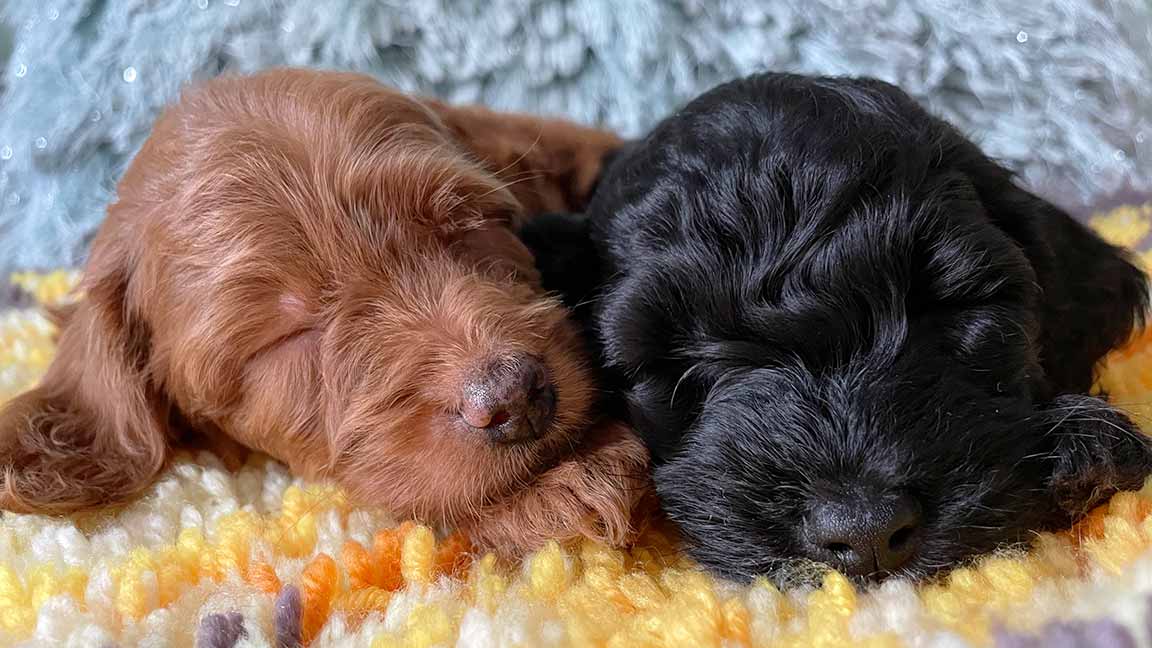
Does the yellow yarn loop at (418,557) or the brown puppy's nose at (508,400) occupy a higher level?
the brown puppy's nose at (508,400)

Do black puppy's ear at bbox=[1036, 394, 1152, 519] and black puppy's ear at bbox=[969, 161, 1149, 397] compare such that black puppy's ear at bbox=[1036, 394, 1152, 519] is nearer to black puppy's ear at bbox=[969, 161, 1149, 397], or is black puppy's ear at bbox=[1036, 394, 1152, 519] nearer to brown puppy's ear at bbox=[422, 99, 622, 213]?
black puppy's ear at bbox=[969, 161, 1149, 397]

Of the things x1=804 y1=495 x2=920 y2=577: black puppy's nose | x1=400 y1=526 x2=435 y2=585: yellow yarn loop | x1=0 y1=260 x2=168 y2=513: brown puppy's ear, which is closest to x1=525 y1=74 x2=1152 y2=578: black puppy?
x1=804 y1=495 x2=920 y2=577: black puppy's nose

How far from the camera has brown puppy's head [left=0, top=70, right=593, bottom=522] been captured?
135 cm

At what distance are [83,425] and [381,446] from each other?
24.7 inches

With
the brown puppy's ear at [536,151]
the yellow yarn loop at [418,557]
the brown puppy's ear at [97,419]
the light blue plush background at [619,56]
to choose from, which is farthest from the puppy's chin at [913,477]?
the light blue plush background at [619,56]

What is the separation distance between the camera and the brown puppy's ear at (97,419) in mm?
1548

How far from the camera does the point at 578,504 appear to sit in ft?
4.35

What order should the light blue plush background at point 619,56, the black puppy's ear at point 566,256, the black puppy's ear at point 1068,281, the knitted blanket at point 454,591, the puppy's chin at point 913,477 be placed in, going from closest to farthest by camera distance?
the knitted blanket at point 454,591, the puppy's chin at point 913,477, the black puppy's ear at point 1068,281, the black puppy's ear at point 566,256, the light blue plush background at point 619,56

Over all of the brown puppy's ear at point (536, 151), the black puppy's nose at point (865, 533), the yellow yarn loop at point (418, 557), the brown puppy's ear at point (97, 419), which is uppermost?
the black puppy's nose at point (865, 533)

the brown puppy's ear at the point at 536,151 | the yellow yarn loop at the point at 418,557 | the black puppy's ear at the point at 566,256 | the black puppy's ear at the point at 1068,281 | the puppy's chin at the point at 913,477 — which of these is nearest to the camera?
the puppy's chin at the point at 913,477

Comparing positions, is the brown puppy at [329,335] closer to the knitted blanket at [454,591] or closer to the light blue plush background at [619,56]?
the knitted blanket at [454,591]

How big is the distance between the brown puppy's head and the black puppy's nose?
40 centimetres

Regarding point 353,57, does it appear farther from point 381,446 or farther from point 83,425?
point 381,446

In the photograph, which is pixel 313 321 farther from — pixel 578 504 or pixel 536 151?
pixel 536 151
